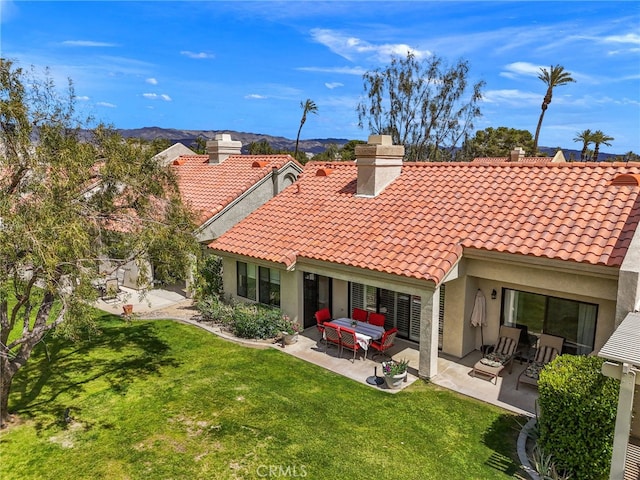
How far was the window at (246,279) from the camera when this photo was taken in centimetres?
1859

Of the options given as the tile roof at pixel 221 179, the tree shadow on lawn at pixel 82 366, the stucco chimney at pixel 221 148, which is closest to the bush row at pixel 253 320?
the tree shadow on lawn at pixel 82 366

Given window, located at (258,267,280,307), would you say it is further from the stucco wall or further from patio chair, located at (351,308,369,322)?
the stucco wall

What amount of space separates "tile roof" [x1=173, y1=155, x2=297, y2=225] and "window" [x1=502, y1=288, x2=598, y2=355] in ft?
42.6

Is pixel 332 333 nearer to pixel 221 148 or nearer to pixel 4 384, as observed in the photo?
pixel 4 384

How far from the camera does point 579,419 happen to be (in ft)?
29.0

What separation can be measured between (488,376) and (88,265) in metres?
11.2

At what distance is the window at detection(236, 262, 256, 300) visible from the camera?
18.6 metres

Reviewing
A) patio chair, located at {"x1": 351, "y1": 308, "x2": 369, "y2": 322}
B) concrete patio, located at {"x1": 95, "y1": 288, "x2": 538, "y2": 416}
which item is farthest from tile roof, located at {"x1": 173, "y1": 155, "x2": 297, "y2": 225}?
patio chair, located at {"x1": 351, "y1": 308, "x2": 369, "y2": 322}

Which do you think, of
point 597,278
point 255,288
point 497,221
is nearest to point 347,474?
point 597,278

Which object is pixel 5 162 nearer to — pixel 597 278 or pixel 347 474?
pixel 347 474

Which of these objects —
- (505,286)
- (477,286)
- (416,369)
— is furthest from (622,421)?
(477,286)

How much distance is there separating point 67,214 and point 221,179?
1584 cm

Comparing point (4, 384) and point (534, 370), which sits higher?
point (4, 384)

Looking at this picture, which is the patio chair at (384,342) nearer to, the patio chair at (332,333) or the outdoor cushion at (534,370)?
the patio chair at (332,333)
